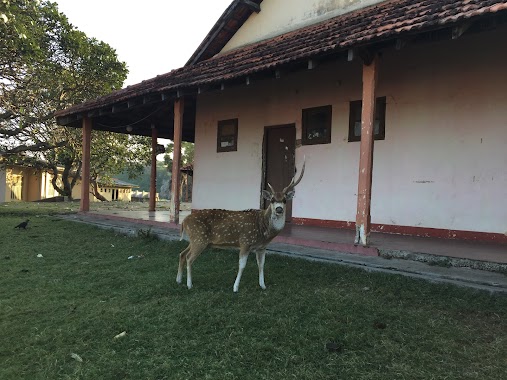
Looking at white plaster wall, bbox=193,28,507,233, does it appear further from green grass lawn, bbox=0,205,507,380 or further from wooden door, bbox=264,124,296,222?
green grass lawn, bbox=0,205,507,380

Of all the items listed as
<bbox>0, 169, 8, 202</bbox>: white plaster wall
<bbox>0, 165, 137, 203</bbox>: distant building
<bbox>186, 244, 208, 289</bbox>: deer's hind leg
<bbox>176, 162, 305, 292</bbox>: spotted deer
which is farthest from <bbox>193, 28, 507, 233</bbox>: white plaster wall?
<bbox>0, 165, 137, 203</bbox>: distant building

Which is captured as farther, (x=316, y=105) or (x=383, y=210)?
(x=316, y=105)

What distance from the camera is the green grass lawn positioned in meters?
2.87

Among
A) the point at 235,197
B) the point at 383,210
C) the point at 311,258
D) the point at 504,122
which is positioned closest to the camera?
the point at 311,258

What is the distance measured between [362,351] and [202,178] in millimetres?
8537

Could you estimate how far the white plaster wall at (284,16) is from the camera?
343 inches

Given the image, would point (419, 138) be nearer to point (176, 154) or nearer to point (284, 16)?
point (284, 16)

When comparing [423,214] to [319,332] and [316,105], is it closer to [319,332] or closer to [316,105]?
[316,105]

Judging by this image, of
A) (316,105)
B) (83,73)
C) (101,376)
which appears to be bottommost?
(101,376)

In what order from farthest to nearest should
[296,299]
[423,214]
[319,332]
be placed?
[423,214]
[296,299]
[319,332]

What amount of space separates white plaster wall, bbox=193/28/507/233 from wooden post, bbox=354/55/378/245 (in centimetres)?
199

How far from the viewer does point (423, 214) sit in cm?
720

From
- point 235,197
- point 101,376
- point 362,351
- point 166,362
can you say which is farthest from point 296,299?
point 235,197

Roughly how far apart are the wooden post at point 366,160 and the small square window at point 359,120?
6.83 feet
